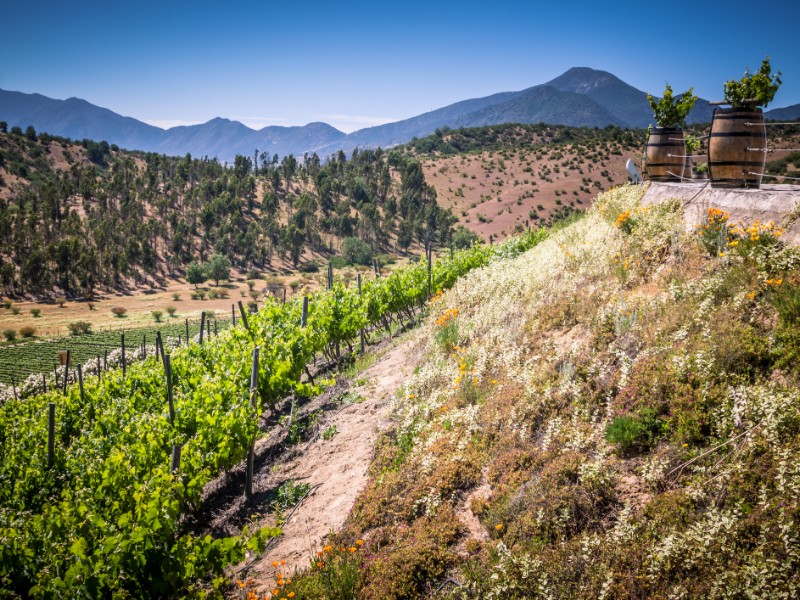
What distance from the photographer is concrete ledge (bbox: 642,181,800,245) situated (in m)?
6.15

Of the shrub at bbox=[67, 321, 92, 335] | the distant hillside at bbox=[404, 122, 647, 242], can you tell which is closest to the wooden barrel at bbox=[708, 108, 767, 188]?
the distant hillside at bbox=[404, 122, 647, 242]

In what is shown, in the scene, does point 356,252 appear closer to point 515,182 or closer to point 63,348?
point 515,182

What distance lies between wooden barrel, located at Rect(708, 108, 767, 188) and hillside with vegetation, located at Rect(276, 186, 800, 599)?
3.69 feet

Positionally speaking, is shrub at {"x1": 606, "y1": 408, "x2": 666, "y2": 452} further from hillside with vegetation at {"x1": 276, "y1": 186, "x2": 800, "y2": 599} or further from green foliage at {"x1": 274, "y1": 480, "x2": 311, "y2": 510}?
green foliage at {"x1": 274, "y1": 480, "x2": 311, "y2": 510}

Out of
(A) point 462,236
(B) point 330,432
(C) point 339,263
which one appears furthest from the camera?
(C) point 339,263

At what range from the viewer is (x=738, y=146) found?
7355mm

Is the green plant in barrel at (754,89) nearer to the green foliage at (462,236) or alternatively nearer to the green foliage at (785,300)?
the green foliage at (785,300)

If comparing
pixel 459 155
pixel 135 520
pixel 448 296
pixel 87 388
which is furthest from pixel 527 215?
pixel 135 520

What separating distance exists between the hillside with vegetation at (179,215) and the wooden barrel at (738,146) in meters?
69.9

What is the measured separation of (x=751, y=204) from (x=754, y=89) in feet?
6.58

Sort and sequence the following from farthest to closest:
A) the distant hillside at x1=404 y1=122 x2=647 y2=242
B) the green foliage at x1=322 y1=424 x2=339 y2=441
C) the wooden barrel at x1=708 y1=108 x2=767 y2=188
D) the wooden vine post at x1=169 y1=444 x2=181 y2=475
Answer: the distant hillside at x1=404 y1=122 x2=647 y2=242 → the green foliage at x1=322 y1=424 x2=339 y2=441 → the wooden barrel at x1=708 y1=108 x2=767 y2=188 → the wooden vine post at x1=169 y1=444 x2=181 y2=475

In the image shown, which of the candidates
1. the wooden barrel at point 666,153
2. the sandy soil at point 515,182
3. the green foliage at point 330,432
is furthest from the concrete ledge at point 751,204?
the sandy soil at point 515,182

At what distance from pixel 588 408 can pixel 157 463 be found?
694cm

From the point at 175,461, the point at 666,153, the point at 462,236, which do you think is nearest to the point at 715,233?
the point at 666,153
